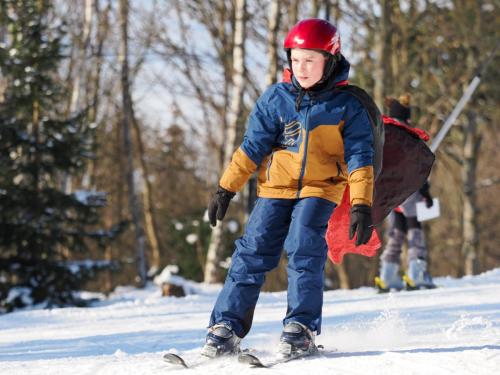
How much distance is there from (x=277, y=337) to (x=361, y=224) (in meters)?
1.14

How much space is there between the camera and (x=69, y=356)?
12.9ft

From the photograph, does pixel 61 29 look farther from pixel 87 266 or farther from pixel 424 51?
pixel 424 51

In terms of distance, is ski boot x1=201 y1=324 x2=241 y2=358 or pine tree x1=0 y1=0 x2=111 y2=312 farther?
pine tree x1=0 y1=0 x2=111 y2=312

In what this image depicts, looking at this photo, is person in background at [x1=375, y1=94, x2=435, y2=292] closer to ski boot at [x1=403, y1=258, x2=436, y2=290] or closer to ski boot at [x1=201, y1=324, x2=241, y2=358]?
ski boot at [x1=403, y1=258, x2=436, y2=290]

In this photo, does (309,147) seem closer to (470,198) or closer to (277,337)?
(277,337)

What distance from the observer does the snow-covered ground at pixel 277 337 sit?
3111mm

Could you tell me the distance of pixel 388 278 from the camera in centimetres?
730

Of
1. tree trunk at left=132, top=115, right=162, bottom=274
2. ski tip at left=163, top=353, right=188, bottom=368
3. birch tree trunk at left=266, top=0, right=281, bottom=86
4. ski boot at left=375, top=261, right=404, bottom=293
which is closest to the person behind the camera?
ski tip at left=163, top=353, right=188, bottom=368

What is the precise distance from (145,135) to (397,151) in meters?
28.1

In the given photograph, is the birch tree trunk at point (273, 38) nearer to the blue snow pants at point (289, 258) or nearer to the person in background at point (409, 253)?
the person in background at point (409, 253)

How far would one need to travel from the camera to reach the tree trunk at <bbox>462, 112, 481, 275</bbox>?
16594 mm

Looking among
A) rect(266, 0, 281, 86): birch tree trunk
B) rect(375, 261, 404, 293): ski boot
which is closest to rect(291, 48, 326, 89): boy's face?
rect(375, 261, 404, 293): ski boot

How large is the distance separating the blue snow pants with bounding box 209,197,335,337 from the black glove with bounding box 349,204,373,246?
0.58 ft

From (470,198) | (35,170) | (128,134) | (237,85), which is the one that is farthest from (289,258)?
(470,198)
